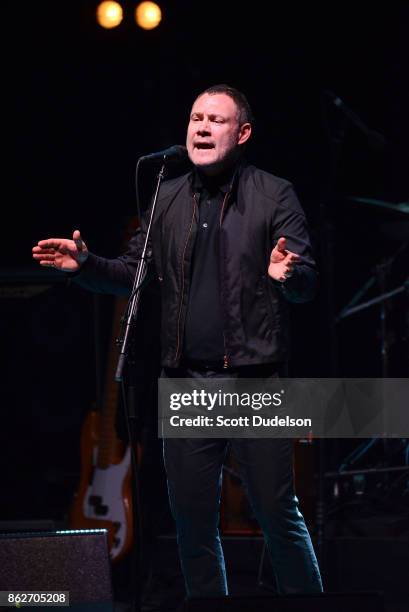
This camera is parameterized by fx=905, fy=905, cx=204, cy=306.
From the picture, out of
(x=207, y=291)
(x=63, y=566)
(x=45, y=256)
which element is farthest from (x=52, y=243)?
(x=63, y=566)

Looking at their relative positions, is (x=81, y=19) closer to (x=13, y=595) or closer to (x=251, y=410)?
(x=251, y=410)

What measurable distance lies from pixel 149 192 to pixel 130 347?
3.49 metres

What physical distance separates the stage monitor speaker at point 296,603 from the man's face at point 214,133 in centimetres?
150

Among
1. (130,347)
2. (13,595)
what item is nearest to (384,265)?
(130,347)

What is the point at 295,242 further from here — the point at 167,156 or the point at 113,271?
the point at 113,271

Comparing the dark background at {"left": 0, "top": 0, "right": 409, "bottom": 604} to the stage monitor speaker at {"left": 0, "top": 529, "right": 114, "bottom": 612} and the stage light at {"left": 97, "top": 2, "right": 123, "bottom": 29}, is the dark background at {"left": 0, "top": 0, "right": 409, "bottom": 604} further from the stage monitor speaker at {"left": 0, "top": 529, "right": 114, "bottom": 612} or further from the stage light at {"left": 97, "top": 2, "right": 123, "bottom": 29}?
the stage monitor speaker at {"left": 0, "top": 529, "right": 114, "bottom": 612}

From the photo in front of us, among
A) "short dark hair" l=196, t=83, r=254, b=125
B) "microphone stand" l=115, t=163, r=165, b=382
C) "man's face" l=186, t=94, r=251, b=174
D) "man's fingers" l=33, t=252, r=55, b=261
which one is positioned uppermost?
"short dark hair" l=196, t=83, r=254, b=125

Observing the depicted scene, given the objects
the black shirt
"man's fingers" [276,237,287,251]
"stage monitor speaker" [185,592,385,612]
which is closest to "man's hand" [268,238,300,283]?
"man's fingers" [276,237,287,251]

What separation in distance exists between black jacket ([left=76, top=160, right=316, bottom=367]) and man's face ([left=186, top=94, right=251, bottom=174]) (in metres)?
0.11

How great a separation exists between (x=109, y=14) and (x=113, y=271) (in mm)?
2986

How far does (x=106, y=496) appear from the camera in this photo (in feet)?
15.9

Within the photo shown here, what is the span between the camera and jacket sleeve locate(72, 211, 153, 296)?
10.5 feet

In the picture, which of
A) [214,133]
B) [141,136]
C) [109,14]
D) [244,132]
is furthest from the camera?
[141,136]

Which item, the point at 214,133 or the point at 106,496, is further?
the point at 106,496
